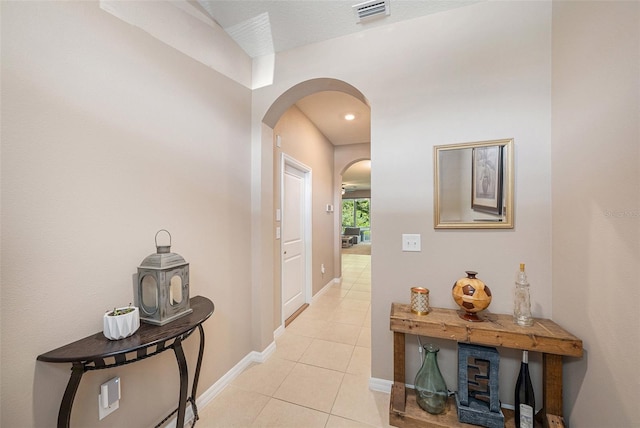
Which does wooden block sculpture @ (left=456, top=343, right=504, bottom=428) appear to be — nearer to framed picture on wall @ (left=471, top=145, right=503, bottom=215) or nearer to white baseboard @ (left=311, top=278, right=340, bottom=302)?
framed picture on wall @ (left=471, top=145, right=503, bottom=215)

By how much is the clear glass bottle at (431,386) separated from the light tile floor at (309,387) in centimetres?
28

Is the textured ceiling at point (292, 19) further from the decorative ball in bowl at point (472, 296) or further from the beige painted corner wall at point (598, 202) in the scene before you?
the decorative ball in bowl at point (472, 296)

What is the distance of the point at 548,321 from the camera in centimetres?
146

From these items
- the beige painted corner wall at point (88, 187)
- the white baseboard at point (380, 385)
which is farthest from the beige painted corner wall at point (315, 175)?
the white baseboard at point (380, 385)

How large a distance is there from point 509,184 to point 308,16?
1908mm

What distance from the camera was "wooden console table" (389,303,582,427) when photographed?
129cm

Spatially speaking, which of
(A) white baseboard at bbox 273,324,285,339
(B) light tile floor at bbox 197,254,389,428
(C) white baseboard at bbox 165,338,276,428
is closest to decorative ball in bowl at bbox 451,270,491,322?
(B) light tile floor at bbox 197,254,389,428

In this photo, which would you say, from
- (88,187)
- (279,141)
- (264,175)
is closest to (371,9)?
(279,141)

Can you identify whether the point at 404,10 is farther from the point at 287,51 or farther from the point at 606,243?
the point at 606,243

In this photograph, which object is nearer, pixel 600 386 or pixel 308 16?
pixel 600 386

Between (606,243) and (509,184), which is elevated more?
(509,184)

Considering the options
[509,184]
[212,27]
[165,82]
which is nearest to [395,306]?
[509,184]

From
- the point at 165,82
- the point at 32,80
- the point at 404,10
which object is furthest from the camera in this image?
the point at 404,10

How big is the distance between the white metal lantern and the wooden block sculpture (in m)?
1.78
